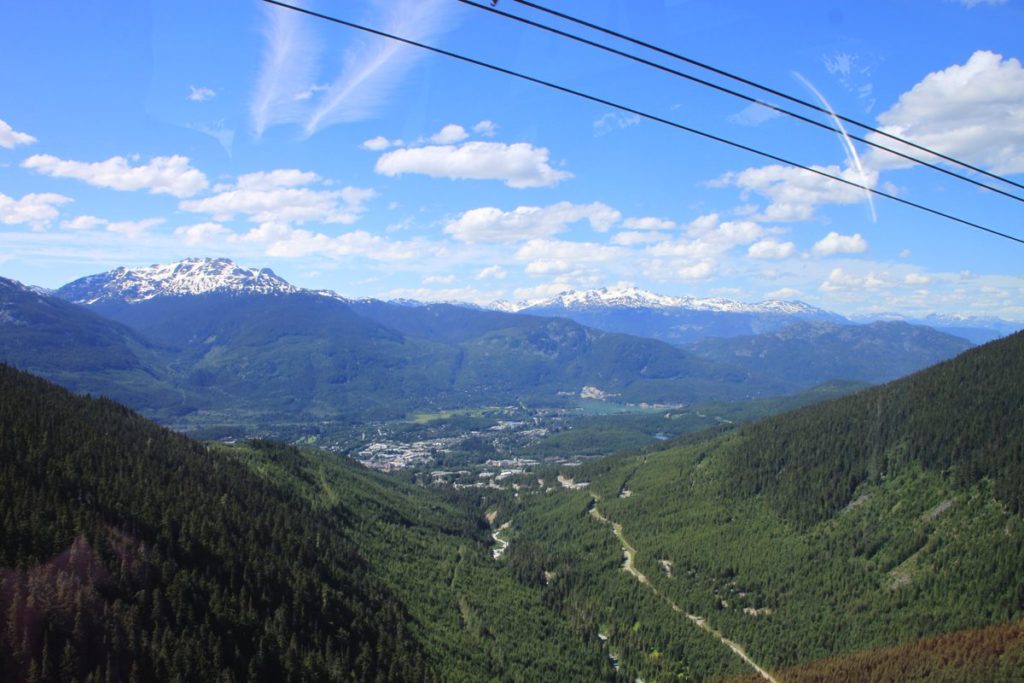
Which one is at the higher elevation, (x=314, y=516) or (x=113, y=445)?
(x=113, y=445)

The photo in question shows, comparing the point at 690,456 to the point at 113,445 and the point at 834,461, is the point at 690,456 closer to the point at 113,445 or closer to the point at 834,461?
the point at 834,461

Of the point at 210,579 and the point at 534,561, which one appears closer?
the point at 210,579

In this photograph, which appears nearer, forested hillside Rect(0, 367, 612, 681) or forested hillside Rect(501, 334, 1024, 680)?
forested hillside Rect(0, 367, 612, 681)

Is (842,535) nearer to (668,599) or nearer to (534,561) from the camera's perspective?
(668,599)

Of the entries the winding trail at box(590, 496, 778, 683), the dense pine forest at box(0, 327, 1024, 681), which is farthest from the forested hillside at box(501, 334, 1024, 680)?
the winding trail at box(590, 496, 778, 683)

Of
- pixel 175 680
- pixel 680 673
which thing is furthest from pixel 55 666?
pixel 680 673

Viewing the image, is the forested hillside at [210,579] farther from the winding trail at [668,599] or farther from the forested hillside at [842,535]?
the forested hillside at [842,535]

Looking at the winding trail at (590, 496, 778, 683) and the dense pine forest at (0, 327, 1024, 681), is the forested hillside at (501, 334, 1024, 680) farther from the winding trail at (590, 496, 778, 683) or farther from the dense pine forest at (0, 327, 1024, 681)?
the winding trail at (590, 496, 778, 683)

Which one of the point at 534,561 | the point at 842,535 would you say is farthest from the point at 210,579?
the point at 842,535
